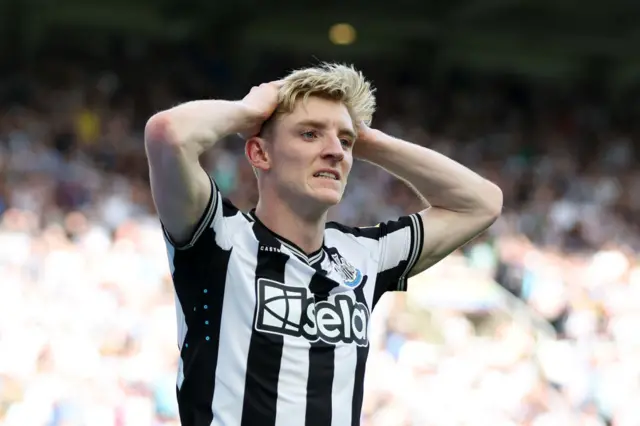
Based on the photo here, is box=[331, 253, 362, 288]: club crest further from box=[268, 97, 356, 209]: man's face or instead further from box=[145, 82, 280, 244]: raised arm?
box=[145, 82, 280, 244]: raised arm

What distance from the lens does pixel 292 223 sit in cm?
263

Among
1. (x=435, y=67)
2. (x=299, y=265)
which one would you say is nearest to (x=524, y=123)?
(x=435, y=67)

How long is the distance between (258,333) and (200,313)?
0.14 meters

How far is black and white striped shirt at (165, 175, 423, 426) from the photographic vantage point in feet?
8.04

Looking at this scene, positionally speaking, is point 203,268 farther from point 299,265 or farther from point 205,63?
point 205,63

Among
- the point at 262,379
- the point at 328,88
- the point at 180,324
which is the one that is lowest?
the point at 262,379

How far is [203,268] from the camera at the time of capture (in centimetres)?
249

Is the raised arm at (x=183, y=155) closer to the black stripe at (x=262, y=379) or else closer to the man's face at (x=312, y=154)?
the man's face at (x=312, y=154)

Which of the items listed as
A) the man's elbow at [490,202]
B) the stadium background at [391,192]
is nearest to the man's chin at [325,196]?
the man's elbow at [490,202]

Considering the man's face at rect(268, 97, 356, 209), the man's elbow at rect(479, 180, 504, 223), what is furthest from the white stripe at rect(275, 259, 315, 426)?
the man's elbow at rect(479, 180, 504, 223)

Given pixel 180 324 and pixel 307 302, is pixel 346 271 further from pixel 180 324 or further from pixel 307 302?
pixel 180 324

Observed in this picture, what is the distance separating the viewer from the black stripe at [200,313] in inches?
97.0

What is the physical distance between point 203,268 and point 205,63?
12796 millimetres

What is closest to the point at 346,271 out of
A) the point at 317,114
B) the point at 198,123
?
the point at 317,114
